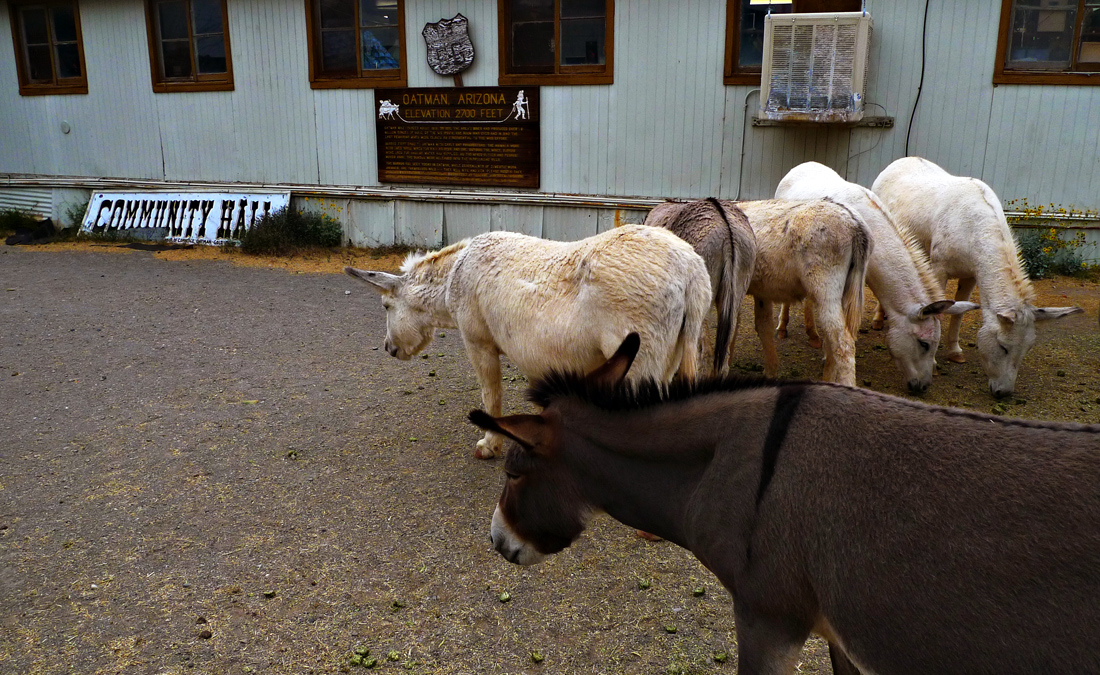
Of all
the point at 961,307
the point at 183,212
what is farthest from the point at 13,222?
the point at 961,307

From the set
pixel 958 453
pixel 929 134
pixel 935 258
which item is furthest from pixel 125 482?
pixel 929 134

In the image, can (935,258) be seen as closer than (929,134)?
Yes

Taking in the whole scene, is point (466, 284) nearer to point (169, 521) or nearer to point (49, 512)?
point (169, 521)

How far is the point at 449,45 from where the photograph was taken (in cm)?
1100

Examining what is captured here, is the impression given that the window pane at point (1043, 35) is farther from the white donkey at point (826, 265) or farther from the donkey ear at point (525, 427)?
the donkey ear at point (525, 427)

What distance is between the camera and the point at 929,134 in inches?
369

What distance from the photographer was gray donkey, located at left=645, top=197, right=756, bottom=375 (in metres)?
5.11

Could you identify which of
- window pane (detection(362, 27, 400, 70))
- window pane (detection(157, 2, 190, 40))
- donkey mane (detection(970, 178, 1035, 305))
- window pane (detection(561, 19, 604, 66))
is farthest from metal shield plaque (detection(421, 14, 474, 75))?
donkey mane (detection(970, 178, 1035, 305))

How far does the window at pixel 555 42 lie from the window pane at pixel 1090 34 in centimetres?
568

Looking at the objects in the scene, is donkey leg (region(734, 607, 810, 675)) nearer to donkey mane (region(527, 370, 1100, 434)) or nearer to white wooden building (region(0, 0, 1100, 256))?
donkey mane (region(527, 370, 1100, 434))

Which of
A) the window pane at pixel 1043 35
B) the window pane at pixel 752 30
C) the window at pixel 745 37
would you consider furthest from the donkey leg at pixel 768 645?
the window pane at pixel 1043 35

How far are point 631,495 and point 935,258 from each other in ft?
18.0

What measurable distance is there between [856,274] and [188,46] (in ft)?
39.9

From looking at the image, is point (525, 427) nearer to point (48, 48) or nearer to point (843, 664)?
point (843, 664)
